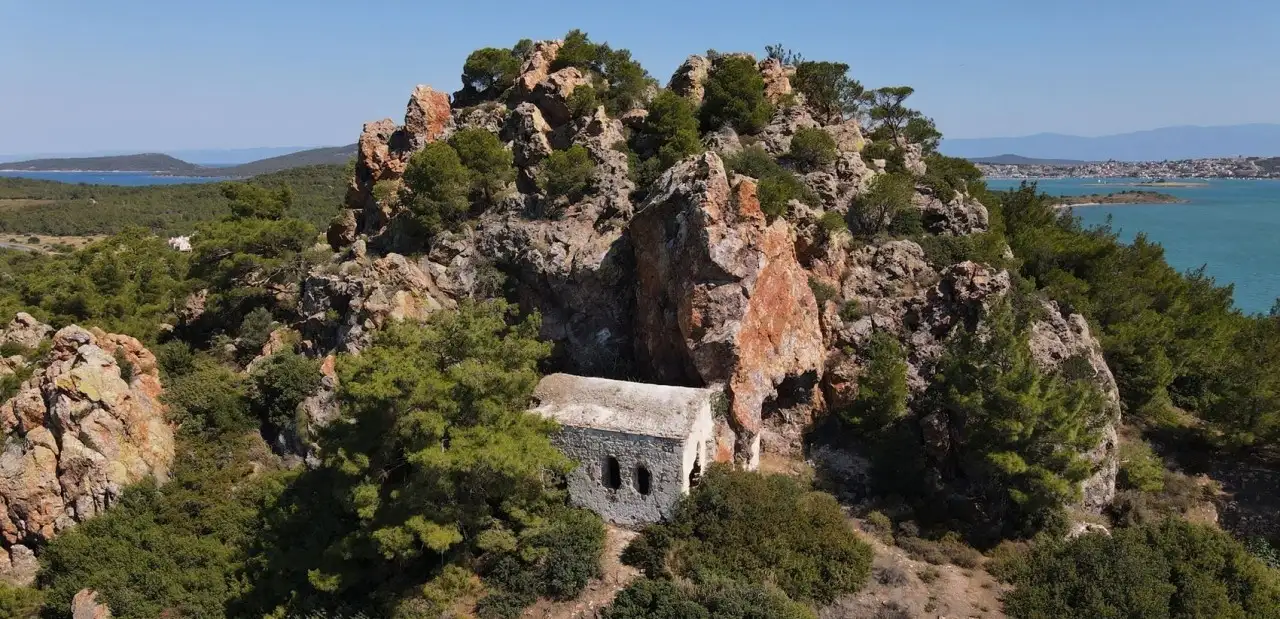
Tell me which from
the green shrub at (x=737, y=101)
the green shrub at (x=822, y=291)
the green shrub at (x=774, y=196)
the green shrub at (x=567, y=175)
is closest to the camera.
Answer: the green shrub at (x=774, y=196)

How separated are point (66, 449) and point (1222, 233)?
13394 cm

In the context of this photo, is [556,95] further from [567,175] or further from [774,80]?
[774,80]

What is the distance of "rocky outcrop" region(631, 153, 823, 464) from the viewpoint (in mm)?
21156

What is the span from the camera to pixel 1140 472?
→ 21.5 metres

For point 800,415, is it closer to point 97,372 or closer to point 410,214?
point 410,214

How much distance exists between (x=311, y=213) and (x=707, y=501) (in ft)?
261

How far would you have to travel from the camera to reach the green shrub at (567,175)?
2725 cm

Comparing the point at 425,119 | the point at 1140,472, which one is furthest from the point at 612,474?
the point at 425,119

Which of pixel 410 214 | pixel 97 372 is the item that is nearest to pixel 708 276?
pixel 410 214

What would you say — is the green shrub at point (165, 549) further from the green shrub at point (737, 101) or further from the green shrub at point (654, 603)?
the green shrub at point (737, 101)

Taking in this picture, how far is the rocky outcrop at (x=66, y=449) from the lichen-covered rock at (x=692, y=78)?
27586mm

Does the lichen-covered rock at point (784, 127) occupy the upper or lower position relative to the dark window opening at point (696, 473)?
upper

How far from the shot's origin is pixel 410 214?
28859 millimetres

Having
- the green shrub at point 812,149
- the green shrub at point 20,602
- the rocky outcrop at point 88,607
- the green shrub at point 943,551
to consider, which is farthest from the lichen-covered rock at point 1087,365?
the green shrub at point 20,602
